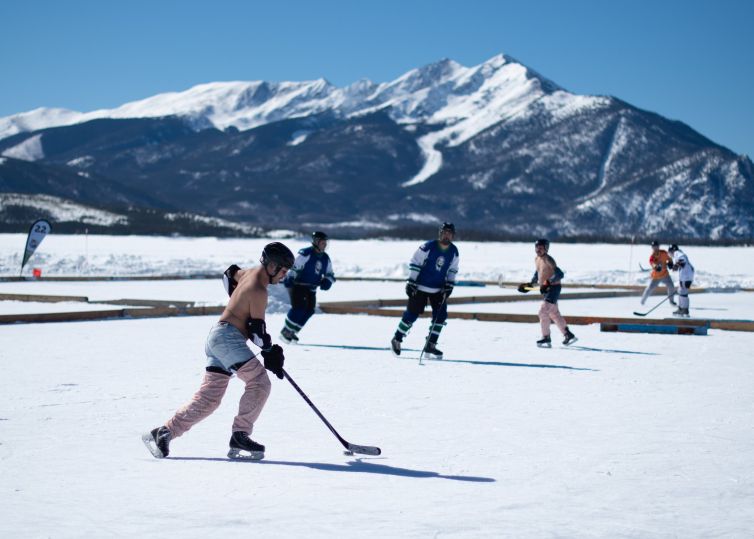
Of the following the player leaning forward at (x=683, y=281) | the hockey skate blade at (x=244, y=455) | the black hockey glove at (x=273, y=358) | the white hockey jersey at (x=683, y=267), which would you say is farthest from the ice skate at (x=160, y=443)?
the white hockey jersey at (x=683, y=267)

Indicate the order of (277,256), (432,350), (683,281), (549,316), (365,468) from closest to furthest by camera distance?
(365,468) → (277,256) → (432,350) → (549,316) → (683,281)

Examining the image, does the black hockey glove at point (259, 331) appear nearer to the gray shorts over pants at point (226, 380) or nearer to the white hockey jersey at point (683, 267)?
the gray shorts over pants at point (226, 380)

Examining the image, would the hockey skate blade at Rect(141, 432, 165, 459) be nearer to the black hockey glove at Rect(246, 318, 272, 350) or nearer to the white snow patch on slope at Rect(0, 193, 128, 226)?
the black hockey glove at Rect(246, 318, 272, 350)

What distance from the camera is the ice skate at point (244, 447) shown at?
6.70 m

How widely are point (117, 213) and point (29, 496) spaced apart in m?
169

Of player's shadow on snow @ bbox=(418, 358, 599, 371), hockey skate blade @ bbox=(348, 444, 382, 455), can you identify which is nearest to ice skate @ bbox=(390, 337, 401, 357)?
player's shadow on snow @ bbox=(418, 358, 599, 371)

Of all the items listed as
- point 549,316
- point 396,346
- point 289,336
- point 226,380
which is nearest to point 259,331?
point 226,380

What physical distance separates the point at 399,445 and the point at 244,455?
116cm

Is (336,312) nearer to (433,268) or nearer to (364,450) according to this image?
(433,268)

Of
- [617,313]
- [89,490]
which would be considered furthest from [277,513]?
[617,313]

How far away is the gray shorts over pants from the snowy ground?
10.9 inches

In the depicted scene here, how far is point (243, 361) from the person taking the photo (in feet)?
21.9

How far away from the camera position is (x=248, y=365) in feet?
22.0

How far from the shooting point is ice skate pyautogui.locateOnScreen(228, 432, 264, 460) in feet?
22.0
